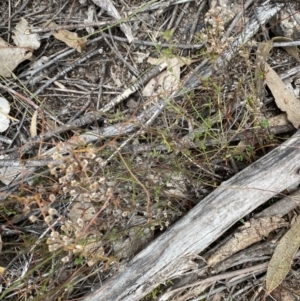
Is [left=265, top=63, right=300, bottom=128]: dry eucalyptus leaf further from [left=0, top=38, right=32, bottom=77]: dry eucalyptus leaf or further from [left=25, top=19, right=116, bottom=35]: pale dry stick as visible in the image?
[left=0, top=38, right=32, bottom=77]: dry eucalyptus leaf

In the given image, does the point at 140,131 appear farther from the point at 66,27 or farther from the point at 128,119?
the point at 66,27

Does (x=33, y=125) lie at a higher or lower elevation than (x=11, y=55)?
lower

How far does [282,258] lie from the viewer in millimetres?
2006

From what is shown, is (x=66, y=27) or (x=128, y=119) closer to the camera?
(x=128, y=119)

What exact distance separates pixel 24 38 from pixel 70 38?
22 centimetres

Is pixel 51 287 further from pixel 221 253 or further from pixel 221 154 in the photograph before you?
pixel 221 154

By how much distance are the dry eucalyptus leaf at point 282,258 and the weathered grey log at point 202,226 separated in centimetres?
20

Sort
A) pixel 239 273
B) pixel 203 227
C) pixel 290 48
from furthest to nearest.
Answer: pixel 290 48 < pixel 239 273 < pixel 203 227

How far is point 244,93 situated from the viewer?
204 cm

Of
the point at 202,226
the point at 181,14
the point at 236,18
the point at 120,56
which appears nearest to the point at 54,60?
the point at 120,56

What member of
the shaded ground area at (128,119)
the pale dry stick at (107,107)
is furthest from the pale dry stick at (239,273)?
the pale dry stick at (107,107)

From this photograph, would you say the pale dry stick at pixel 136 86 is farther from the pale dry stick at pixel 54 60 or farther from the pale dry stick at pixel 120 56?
the pale dry stick at pixel 54 60

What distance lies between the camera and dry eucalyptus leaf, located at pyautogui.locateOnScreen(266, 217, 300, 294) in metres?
1.99

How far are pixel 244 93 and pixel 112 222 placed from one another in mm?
778
